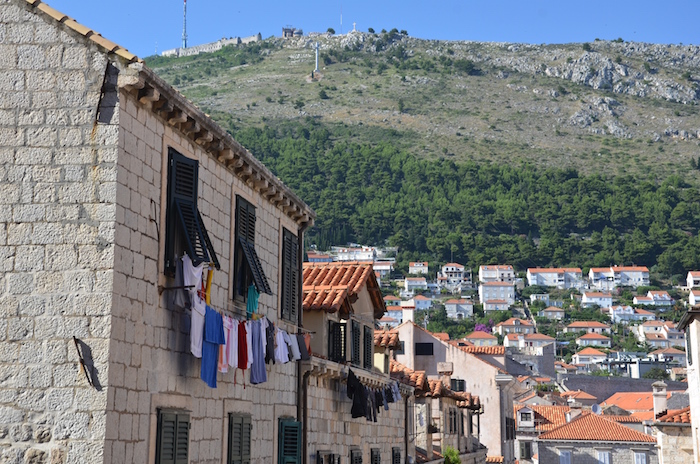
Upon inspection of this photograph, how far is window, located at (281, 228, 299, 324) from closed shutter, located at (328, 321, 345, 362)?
10.3 ft

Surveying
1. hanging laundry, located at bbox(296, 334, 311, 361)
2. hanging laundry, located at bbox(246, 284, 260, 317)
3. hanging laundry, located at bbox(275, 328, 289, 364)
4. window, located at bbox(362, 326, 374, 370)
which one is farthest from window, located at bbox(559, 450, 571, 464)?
hanging laundry, located at bbox(246, 284, 260, 317)

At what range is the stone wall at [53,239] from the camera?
11.9 meters

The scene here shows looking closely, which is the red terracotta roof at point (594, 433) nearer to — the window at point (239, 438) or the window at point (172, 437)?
the window at point (239, 438)

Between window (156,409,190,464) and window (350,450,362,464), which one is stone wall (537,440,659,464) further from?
window (156,409,190,464)

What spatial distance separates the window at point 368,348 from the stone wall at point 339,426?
58.8 inches

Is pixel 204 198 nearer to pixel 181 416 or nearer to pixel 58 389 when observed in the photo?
pixel 181 416

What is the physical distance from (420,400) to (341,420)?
45.1 feet

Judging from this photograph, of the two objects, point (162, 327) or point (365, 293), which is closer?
point (162, 327)

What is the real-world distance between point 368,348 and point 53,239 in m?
16.2

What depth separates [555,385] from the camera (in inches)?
5768

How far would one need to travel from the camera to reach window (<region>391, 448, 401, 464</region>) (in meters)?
30.4

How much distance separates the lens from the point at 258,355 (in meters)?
17.1

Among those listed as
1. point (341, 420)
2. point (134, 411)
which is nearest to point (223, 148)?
point (134, 411)

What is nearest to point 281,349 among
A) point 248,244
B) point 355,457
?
point 248,244
